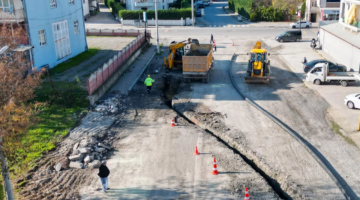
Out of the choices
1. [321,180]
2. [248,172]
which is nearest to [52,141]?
[248,172]

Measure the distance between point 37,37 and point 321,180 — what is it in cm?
2335

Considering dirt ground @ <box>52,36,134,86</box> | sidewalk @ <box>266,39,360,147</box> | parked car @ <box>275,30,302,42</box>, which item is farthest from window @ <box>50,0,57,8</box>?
parked car @ <box>275,30,302,42</box>

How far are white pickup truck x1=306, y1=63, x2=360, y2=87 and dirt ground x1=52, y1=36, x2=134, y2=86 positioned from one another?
1598 cm

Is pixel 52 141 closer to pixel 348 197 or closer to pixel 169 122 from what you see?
pixel 169 122

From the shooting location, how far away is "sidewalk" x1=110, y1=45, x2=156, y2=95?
25.8 meters

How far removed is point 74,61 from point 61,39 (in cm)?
218

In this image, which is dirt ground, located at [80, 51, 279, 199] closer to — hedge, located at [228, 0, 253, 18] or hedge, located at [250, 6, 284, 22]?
hedge, located at [250, 6, 284, 22]

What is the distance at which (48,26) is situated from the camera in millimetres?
30047

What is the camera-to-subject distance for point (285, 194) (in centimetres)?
1343

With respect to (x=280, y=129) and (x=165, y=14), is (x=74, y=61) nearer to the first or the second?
(x=280, y=129)

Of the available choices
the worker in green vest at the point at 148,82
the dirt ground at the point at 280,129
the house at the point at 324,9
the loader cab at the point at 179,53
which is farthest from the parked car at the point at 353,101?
the house at the point at 324,9

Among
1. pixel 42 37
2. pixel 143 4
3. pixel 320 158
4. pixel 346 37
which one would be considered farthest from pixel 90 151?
pixel 143 4

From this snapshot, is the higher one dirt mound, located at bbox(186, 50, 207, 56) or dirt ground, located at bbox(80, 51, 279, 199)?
dirt mound, located at bbox(186, 50, 207, 56)

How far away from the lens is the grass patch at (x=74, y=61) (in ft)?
97.1
